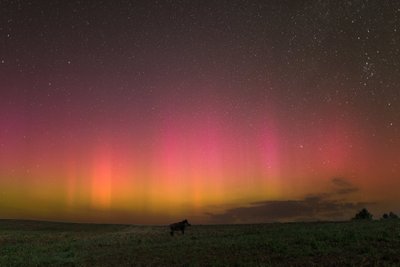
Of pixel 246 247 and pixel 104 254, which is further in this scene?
pixel 104 254

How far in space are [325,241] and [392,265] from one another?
9.51 m

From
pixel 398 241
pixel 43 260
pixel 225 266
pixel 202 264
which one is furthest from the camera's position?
pixel 43 260

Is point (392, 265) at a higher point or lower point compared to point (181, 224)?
lower

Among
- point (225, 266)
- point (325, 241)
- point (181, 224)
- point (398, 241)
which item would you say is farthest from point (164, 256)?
point (181, 224)

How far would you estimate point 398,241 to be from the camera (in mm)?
25422

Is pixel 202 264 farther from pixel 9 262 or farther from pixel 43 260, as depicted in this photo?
pixel 9 262

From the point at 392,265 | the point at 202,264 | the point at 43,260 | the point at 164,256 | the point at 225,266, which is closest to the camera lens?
the point at 392,265

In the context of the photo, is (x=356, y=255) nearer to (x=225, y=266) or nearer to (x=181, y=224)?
(x=225, y=266)

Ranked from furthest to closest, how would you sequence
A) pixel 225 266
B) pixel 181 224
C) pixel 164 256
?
pixel 181 224 < pixel 164 256 < pixel 225 266

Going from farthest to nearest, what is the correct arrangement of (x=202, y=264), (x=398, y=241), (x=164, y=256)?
(x=164, y=256) < (x=398, y=241) < (x=202, y=264)

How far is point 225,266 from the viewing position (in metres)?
21.2

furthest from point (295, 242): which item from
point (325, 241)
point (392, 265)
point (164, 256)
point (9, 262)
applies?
point (9, 262)

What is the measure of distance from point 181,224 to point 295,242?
23103 millimetres

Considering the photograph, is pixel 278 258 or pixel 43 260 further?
pixel 43 260
